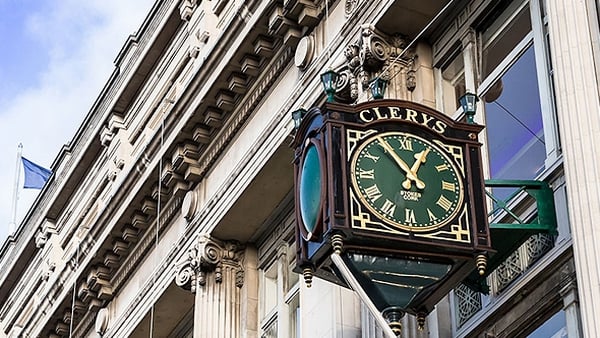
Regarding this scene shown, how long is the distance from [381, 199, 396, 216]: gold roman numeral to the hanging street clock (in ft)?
0.04

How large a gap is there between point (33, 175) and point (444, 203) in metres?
22.0

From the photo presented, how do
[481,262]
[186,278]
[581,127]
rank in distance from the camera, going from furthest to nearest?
[186,278] < [481,262] < [581,127]

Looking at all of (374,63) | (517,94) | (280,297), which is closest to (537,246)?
(517,94)

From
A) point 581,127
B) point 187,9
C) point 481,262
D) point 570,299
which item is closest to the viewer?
point 581,127

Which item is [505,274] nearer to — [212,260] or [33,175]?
[212,260]

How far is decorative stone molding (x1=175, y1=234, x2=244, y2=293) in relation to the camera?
21828 millimetres

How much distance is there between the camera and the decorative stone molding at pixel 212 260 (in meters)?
21.8

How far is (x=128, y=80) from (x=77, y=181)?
337 cm

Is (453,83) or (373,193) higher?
(453,83)

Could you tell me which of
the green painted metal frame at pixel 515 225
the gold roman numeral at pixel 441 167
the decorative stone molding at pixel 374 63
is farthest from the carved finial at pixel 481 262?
the decorative stone molding at pixel 374 63

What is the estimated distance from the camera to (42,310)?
93.8 ft

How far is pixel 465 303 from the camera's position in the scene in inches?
612

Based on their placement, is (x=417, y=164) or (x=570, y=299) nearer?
(x=570, y=299)

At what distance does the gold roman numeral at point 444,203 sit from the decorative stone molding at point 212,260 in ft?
26.7
